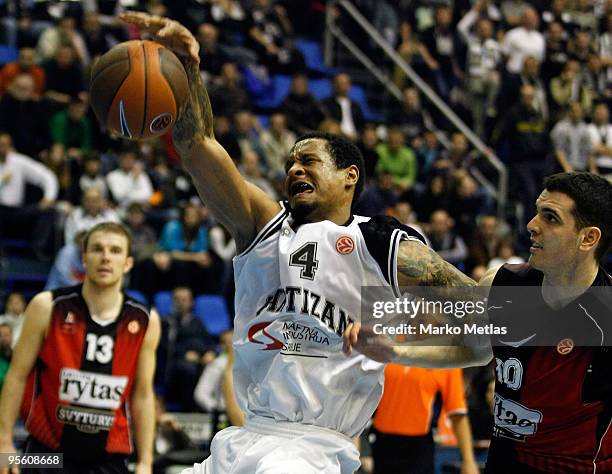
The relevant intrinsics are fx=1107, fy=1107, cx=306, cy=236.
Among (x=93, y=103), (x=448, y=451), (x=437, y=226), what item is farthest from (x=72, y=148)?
(x=93, y=103)

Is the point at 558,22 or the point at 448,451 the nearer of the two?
the point at 448,451

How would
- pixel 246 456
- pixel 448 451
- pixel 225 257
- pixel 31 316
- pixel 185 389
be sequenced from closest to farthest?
pixel 246 456
pixel 31 316
pixel 448 451
pixel 185 389
pixel 225 257

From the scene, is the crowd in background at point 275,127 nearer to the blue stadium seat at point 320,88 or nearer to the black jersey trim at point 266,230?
the blue stadium seat at point 320,88

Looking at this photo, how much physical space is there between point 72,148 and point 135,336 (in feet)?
21.9

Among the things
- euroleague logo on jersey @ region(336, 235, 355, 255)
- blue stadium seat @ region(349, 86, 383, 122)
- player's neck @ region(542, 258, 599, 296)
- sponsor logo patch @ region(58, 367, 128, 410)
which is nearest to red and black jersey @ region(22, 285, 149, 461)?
sponsor logo patch @ region(58, 367, 128, 410)

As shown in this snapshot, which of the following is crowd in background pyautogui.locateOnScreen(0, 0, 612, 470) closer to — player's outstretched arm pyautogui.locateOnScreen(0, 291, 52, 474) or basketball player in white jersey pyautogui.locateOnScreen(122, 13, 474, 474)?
player's outstretched arm pyautogui.locateOnScreen(0, 291, 52, 474)

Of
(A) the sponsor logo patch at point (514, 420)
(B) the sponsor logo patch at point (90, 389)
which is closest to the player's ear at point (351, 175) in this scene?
(A) the sponsor logo patch at point (514, 420)

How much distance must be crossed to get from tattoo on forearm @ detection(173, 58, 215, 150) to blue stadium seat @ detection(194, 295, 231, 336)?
740cm

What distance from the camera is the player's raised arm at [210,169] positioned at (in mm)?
4891

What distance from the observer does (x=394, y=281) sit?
485 centimetres

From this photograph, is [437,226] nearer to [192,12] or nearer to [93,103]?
[192,12]

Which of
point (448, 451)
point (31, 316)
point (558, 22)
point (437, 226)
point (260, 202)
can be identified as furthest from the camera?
point (558, 22)

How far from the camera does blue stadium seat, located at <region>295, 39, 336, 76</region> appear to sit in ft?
57.5

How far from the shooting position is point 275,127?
14.1 meters
